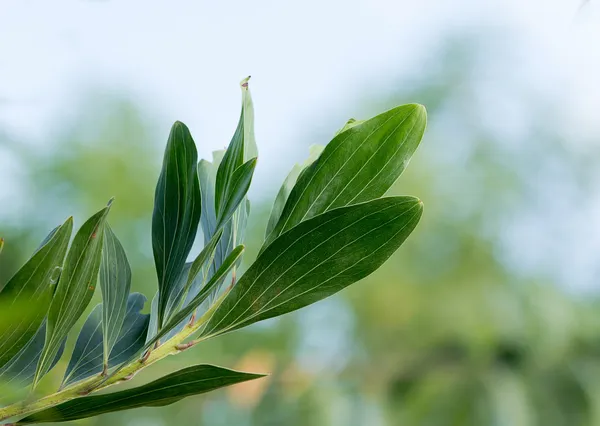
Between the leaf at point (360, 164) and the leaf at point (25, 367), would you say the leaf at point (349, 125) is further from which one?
the leaf at point (25, 367)

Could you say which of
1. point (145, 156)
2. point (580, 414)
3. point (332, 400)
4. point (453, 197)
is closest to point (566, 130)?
point (453, 197)

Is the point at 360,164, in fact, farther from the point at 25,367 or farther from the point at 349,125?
the point at 25,367

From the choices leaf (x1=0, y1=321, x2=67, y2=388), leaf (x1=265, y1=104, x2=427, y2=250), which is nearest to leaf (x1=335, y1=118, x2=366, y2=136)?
leaf (x1=265, y1=104, x2=427, y2=250)

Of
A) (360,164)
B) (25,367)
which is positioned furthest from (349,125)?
(25,367)

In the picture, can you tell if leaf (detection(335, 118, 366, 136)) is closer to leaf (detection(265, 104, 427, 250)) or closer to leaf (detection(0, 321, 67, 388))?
leaf (detection(265, 104, 427, 250))

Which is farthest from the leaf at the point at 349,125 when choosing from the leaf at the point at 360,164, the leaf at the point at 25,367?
the leaf at the point at 25,367
